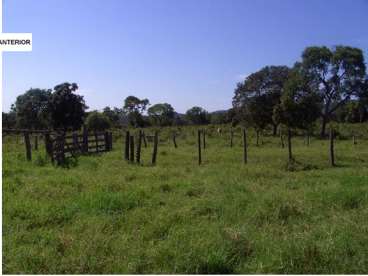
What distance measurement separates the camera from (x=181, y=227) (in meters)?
6.79

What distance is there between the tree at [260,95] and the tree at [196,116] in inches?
1580

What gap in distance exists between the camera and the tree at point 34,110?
2426 inches

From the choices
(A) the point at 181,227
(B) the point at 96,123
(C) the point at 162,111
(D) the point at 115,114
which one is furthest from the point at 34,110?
(A) the point at 181,227

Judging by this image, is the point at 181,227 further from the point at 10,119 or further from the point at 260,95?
the point at 10,119

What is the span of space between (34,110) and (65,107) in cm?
431

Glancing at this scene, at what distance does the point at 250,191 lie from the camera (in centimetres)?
974

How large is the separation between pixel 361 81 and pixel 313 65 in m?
5.08

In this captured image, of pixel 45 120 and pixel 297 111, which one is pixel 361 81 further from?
pixel 45 120

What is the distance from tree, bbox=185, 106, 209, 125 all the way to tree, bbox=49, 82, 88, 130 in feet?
109

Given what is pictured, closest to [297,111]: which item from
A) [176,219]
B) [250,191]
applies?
[250,191]

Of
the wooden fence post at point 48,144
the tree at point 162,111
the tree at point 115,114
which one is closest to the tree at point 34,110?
the tree at point 115,114

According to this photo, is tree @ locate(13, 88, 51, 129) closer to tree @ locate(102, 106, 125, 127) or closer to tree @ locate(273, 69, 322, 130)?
tree @ locate(102, 106, 125, 127)

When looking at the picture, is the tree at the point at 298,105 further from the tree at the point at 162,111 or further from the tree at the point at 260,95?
the tree at the point at 162,111

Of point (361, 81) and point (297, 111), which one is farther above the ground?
point (361, 81)
